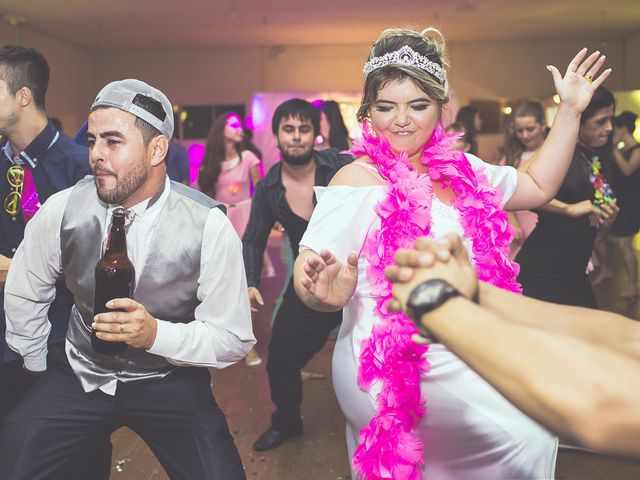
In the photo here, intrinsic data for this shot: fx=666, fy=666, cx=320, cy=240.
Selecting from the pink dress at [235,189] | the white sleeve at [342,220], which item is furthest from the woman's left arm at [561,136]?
the pink dress at [235,189]

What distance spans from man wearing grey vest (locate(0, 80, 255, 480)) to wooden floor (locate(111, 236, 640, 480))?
103 centimetres

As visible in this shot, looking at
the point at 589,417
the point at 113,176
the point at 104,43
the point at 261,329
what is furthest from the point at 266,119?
the point at 589,417

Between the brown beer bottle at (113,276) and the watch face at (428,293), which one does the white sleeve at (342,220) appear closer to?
the brown beer bottle at (113,276)

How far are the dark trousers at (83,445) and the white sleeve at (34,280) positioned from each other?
0.07 m

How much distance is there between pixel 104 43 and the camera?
1202cm

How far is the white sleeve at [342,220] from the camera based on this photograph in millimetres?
1676

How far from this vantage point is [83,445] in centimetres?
175

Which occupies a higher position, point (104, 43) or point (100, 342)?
point (104, 43)

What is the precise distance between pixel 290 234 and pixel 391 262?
1481 millimetres

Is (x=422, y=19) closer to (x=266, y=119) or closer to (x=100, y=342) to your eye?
(x=266, y=119)

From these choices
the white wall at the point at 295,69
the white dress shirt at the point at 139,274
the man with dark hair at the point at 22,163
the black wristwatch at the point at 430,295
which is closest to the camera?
the black wristwatch at the point at 430,295

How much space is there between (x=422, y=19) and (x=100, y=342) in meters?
9.46

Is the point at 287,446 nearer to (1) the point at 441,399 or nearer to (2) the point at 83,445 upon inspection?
(2) the point at 83,445

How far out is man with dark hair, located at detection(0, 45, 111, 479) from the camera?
2.21 meters
